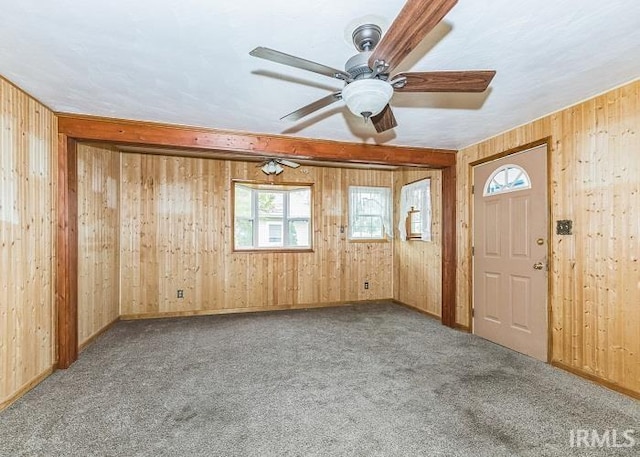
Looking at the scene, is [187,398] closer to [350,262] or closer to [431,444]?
[431,444]

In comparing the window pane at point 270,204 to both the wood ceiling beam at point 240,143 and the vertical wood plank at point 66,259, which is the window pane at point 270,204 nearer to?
the wood ceiling beam at point 240,143

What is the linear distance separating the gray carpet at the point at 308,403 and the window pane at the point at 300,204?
99.4 inches

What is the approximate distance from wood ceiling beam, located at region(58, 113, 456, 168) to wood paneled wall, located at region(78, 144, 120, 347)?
2.19 ft

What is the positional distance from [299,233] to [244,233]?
0.97m

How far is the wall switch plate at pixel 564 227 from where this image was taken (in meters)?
2.93

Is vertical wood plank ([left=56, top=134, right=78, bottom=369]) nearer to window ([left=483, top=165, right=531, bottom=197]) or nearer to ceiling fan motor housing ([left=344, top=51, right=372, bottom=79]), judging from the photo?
ceiling fan motor housing ([left=344, top=51, right=372, bottom=79])

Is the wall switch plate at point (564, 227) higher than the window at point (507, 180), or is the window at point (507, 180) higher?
the window at point (507, 180)

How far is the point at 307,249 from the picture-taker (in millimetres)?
5652

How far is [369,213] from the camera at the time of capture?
6000 mm

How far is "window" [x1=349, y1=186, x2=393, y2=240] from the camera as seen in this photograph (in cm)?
591

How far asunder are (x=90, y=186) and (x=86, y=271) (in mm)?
1013

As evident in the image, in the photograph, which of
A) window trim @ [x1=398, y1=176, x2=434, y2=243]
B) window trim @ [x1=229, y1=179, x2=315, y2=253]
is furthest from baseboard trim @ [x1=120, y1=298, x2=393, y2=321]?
window trim @ [x1=398, y1=176, x2=434, y2=243]

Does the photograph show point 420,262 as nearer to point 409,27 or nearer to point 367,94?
point 367,94

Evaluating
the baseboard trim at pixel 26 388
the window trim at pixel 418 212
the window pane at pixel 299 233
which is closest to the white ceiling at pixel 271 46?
the window trim at pixel 418 212
